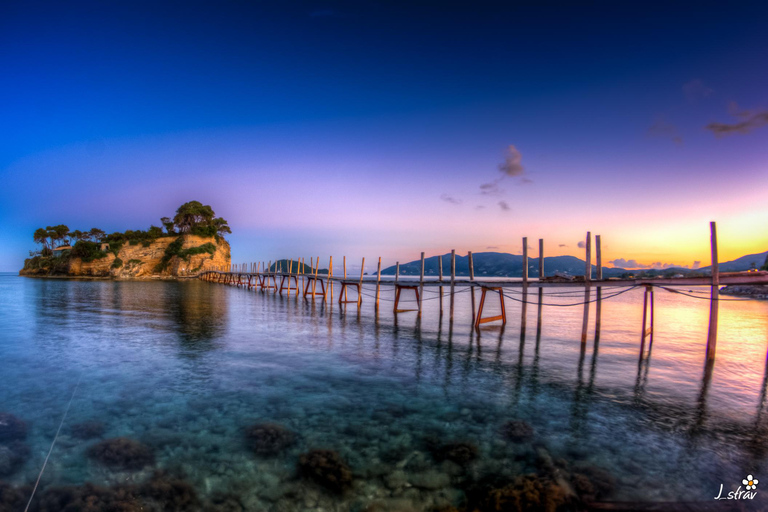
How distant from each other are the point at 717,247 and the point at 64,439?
54.5 ft

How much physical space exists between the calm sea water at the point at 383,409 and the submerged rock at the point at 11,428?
0.20m

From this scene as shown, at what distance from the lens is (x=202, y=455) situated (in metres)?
5.23

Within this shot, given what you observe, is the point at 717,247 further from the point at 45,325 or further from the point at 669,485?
the point at 45,325

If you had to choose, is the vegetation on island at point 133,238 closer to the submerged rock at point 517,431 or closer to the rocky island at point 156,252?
the rocky island at point 156,252

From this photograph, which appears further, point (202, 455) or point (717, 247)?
point (717, 247)

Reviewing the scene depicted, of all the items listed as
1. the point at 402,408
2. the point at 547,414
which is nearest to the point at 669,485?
the point at 547,414

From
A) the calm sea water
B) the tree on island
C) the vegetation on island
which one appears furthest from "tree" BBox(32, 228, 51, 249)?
the calm sea water

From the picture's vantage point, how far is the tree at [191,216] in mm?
80625

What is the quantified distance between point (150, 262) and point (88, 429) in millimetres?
88067

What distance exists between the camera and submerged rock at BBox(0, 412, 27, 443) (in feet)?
18.6

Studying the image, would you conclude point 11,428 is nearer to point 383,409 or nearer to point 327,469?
point 327,469

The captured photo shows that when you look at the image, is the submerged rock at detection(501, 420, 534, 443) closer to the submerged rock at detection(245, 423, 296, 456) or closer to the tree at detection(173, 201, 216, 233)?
the submerged rock at detection(245, 423, 296, 456)

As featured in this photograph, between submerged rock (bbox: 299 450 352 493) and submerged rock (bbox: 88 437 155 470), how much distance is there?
7.55ft

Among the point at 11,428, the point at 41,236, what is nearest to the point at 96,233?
the point at 41,236
